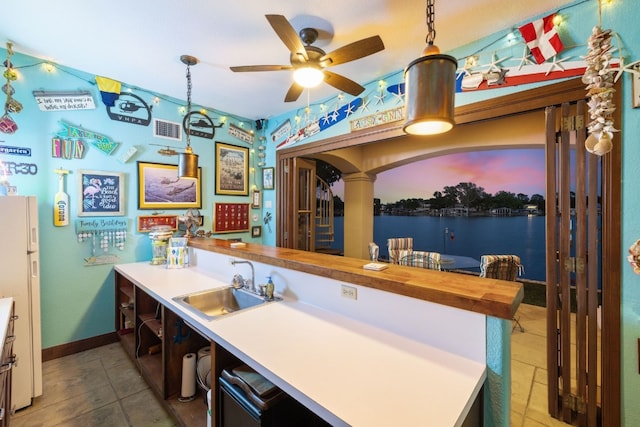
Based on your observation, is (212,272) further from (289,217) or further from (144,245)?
(289,217)

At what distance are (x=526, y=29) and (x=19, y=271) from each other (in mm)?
3848

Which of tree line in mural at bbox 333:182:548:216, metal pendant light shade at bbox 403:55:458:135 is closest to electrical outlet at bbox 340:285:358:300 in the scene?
metal pendant light shade at bbox 403:55:458:135

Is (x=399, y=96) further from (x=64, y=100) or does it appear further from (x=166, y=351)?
(x=64, y=100)

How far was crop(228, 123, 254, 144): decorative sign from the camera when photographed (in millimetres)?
3733

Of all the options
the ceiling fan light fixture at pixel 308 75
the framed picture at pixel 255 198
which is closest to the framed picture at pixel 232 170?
the framed picture at pixel 255 198

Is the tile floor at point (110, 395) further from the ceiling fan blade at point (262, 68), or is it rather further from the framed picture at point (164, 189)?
the ceiling fan blade at point (262, 68)

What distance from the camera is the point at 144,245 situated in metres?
2.99

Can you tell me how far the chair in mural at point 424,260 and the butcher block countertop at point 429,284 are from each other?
2006 mm

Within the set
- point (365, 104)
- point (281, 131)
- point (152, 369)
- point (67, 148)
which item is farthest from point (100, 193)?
point (365, 104)

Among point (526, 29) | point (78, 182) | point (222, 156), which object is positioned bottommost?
point (78, 182)

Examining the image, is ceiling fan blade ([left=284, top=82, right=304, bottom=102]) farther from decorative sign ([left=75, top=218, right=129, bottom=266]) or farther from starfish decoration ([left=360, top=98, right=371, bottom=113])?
decorative sign ([left=75, top=218, right=129, bottom=266])

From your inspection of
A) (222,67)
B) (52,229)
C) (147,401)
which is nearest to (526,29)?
(222,67)

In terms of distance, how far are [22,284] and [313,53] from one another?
263 centimetres

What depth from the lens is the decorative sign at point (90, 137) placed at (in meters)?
2.48
